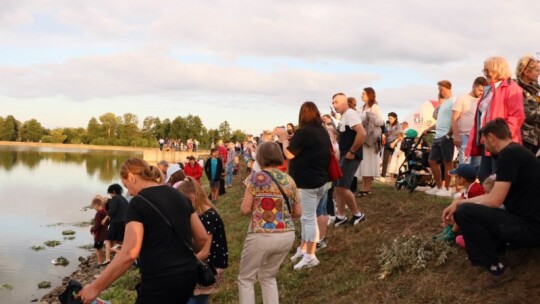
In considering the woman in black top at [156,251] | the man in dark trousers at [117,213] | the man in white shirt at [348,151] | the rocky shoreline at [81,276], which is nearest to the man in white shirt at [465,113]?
the man in white shirt at [348,151]

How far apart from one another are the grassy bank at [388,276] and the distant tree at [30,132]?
148 meters

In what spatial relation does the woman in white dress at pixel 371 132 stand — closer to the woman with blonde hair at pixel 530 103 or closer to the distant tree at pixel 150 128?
the woman with blonde hair at pixel 530 103

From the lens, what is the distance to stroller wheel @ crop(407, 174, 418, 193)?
31.4 ft

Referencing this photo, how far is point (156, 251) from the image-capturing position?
3.46 m

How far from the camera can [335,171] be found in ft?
21.4

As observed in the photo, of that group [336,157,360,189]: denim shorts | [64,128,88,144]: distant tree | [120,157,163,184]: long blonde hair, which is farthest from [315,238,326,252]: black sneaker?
[64,128,88,144]: distant tree

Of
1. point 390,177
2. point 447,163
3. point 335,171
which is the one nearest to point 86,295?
point 335,171

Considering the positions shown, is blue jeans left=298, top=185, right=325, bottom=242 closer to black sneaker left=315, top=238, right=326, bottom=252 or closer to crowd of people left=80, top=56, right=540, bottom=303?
crowd of people left=80, top=56, right=540, bottom=303

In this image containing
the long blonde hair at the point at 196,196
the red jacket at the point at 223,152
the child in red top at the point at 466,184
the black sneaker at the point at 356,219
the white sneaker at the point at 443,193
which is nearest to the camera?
the long blonde hair at the point at 196,196

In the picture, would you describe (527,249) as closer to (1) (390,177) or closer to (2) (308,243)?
(2) (308,243)

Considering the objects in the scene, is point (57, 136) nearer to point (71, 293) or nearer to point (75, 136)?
point (75, 136)

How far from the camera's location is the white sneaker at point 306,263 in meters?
6.74

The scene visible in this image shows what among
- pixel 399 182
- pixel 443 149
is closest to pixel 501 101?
pixel 443 149

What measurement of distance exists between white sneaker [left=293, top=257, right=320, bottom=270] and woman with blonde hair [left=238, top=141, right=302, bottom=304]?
195cm
